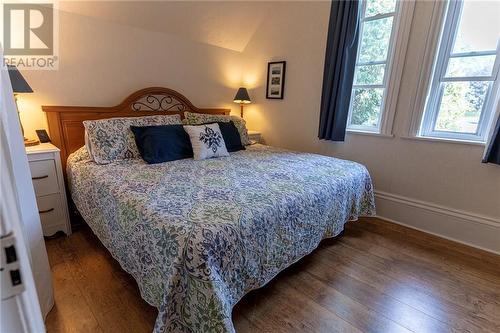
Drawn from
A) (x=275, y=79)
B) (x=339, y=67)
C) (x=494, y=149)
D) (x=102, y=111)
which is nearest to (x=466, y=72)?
(x=494, y=149)

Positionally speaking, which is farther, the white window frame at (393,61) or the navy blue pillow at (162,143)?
the white window frame at (393,61)

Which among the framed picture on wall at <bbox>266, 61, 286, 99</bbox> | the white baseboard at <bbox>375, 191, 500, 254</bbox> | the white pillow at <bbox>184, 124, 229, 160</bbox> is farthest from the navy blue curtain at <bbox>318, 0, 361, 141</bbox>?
the white pillow at <bbox>184, 124, 229, 160</bbox>

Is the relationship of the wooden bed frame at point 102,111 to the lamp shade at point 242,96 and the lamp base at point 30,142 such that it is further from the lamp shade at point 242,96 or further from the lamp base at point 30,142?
the lamp shade at point 242,96

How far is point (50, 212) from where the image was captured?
208 centimetres

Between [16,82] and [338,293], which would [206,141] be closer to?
[16,82]


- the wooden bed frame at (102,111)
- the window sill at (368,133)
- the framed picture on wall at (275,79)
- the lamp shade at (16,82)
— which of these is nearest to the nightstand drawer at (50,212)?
the wooden bed frame at (102,111)

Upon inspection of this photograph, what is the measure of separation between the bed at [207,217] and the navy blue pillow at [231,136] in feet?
1.47

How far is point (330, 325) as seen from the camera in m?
1.40

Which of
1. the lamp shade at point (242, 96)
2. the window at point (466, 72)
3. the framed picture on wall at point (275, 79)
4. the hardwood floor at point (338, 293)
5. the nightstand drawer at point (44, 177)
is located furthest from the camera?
the lamp shade at point (242, 96)

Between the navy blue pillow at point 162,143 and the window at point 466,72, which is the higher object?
the window at point 466,72

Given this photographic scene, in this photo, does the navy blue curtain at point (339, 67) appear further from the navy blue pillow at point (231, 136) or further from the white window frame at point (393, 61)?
the navy blue pillow at point (231, 136)

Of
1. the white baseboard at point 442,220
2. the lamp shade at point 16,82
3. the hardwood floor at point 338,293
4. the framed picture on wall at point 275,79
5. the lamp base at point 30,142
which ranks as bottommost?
the hardwood floor at point 338,293

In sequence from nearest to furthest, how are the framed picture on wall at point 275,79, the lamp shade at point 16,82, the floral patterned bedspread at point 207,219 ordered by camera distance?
the floral patterned bedspread at point 207,219
the lamp shade at point 16,82
the framed picture on wall at point 275,79

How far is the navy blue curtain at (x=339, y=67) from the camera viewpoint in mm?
2656
